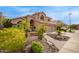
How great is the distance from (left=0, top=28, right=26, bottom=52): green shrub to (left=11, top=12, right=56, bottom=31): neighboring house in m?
0.10

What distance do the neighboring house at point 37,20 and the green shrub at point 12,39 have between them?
10 cm

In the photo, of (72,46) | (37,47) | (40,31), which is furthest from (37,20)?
(72,46)

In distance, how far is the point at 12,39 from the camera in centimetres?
166

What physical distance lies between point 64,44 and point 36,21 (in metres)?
0.39

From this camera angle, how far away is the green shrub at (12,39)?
1643 millimetres

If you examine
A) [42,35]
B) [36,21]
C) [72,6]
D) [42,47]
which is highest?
[72,6]

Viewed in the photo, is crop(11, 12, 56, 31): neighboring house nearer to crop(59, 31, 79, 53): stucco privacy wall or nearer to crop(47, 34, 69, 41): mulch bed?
crop(47, 34, 69, 41): mulch bed

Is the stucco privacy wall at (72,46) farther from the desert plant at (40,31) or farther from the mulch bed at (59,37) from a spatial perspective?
the desert plant at (40,31)

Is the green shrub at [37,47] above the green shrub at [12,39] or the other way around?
the other way around

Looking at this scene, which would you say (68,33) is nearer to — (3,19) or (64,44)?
(64,44)

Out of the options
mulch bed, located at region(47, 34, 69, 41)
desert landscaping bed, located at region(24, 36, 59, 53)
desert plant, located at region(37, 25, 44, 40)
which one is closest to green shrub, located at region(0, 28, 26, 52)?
desert landscaping bed, located at region(24, 36, 59, 53)

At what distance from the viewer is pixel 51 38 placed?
1686 mm

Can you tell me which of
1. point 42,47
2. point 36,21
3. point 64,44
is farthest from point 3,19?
point 64,44

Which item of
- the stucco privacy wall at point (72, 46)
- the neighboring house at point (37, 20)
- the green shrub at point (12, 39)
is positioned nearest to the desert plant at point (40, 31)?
the neighboring house at point (37, 20)
